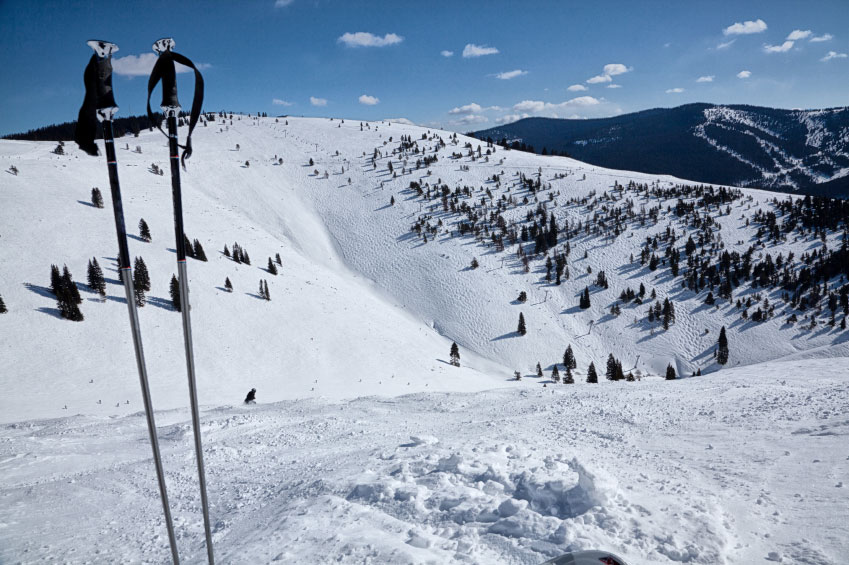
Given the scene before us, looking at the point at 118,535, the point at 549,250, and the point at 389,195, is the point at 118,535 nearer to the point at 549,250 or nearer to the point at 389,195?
the point at 549,250

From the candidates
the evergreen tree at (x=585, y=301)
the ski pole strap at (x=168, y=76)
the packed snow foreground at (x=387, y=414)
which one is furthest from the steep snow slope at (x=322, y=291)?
the ski pole strap at (x=168, y=76)

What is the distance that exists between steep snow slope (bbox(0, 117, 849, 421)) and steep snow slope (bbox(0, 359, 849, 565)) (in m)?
11.1

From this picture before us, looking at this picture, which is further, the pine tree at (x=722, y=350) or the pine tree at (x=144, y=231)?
the pine tree at (x=722, y=350)

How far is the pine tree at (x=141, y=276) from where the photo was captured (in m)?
27.7

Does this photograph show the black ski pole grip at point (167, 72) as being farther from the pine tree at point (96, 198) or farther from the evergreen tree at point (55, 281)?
the pine tree at point (96, 198)

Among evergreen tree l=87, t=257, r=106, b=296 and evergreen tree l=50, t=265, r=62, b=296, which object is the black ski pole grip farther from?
evergreen tree l=87, t=257, r=106, b=296

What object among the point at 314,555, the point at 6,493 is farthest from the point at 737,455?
the point at 6,493

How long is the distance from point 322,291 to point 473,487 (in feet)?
117

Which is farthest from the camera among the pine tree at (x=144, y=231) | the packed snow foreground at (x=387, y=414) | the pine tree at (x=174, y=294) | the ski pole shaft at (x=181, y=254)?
the pine tree at (x=144, y=231)

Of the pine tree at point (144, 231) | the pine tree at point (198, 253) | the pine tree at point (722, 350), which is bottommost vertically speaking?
the pine tree at point (722, 350)

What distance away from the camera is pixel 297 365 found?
27234 mm

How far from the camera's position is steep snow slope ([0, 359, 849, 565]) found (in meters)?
5.77

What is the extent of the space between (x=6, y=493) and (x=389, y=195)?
6981cm

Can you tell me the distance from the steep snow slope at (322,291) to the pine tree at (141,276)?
3.11 feet
